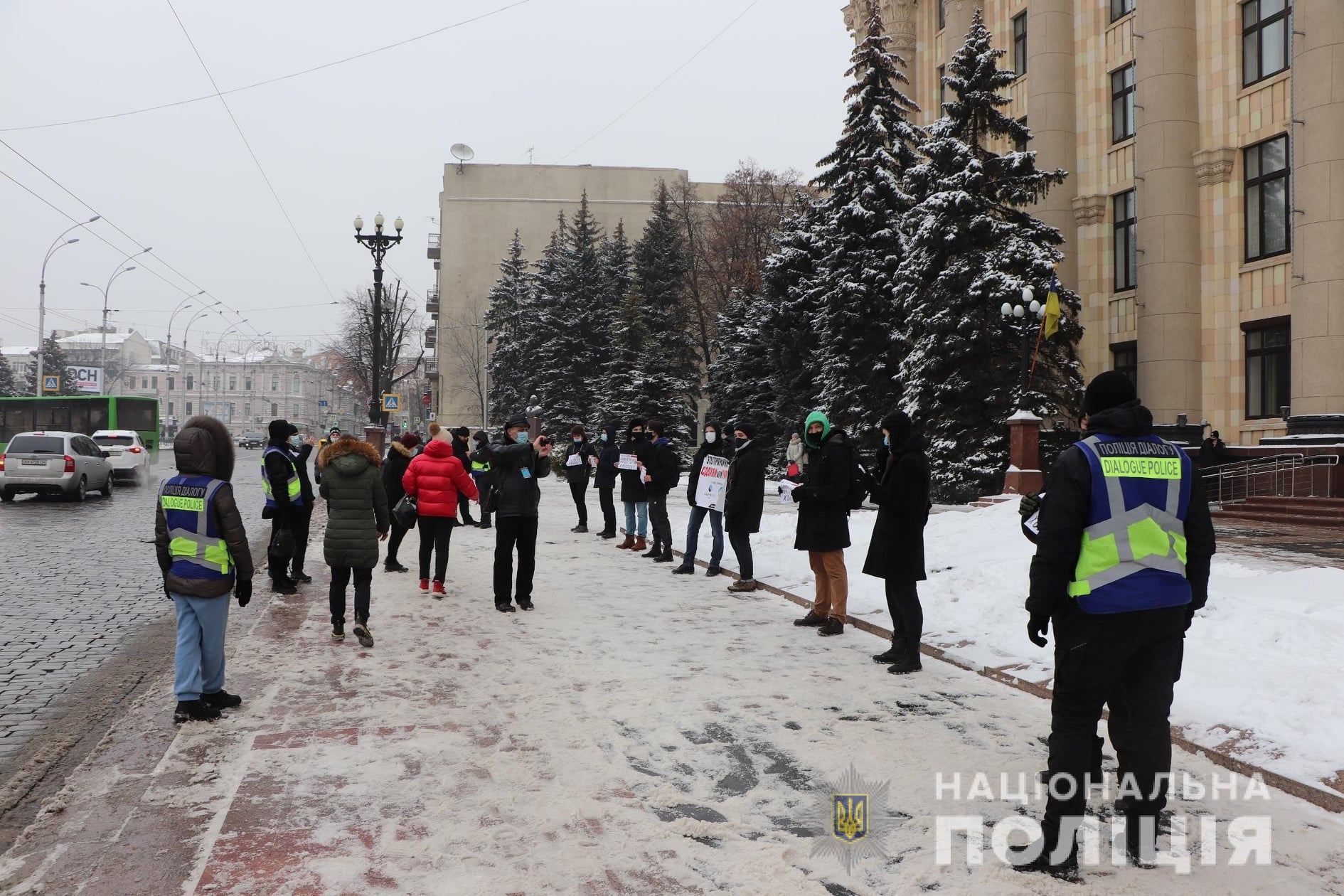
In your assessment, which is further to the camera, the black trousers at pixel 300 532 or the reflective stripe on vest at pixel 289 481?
the black trousers at pixel 300 532

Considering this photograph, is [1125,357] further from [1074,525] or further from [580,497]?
[1074,525]

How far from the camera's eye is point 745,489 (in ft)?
37.8

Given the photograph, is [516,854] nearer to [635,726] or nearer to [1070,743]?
[635,726]

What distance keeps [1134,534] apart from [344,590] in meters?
6.54

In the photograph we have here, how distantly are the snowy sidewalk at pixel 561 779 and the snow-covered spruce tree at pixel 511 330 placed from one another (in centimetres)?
5305

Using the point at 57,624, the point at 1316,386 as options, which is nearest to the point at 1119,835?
the point at 57,624

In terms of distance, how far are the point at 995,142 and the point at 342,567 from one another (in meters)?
31.7

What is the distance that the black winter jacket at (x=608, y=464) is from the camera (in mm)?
18109

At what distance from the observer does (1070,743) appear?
163 inches

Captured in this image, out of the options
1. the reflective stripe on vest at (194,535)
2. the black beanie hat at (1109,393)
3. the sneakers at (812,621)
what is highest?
the black beanie hat at (1109,393)

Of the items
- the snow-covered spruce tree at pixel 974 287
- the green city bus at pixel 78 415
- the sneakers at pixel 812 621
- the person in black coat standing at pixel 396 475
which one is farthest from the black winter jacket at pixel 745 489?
the green city bus at pixel 78 415

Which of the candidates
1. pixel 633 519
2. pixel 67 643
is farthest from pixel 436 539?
pixel 633 519

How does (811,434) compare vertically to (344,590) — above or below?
above

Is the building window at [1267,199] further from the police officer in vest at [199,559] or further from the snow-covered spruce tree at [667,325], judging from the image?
the police officer in vest at [199,559]
